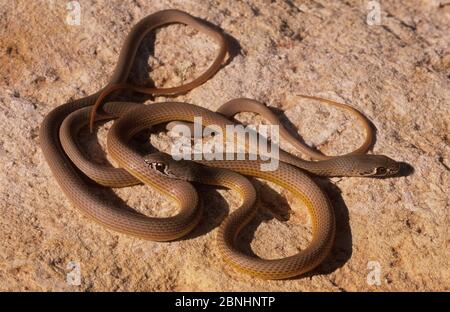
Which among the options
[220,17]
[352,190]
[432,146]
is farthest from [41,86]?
[432,146]

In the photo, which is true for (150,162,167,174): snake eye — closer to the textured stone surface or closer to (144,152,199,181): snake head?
(144,152,199,181): snake head

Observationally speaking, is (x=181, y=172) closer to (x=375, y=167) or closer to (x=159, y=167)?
(x=159, y=167)

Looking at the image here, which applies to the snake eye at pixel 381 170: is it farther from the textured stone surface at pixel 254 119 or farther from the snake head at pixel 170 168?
the snake head at pixel 170 168

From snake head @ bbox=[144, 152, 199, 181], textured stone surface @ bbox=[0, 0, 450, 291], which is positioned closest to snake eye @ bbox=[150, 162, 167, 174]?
snake head @ bbox=[144, 152, 199, 181]

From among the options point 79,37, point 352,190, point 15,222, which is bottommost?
point 15,222

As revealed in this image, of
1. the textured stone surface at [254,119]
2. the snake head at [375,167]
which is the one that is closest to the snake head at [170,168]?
the textured stone surface at [254,119]
